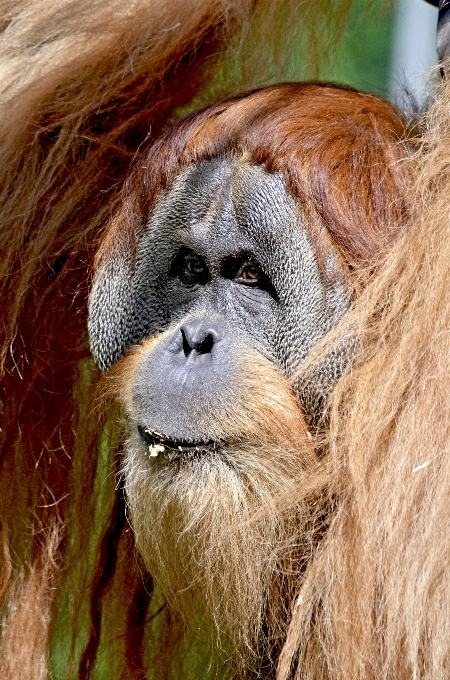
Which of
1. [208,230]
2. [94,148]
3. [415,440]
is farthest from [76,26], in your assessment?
[415,440]

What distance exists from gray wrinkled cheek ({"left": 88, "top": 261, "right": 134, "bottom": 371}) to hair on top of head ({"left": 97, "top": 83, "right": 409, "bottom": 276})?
0.16ft

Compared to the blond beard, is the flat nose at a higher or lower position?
higher

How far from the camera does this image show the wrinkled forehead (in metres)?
1.38

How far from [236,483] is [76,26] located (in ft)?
2.81

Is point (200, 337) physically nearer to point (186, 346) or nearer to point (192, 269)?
point (186, 346)

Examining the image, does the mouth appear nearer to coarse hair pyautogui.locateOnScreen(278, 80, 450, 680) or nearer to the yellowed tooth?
the yellowed tooth

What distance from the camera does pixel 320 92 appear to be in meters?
1.52

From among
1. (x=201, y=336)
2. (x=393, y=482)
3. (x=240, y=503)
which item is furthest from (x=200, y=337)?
(x=393, y=482)

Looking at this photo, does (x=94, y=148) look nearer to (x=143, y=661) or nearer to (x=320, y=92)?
(x=320, y=92)

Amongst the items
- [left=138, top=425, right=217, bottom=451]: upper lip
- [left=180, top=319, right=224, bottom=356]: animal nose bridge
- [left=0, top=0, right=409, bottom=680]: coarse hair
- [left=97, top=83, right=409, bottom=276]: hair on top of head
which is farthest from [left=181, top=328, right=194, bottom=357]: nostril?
[left=0, top=0, right=409, bottom=680]: coarse hair

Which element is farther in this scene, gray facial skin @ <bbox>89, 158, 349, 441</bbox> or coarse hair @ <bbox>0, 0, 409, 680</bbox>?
coarse hair @ <bbox>0, 0, 409, 680</bbox>

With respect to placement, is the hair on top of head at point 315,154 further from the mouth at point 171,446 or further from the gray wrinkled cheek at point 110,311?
the mouth at point 171,446

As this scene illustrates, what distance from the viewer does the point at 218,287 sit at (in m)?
1.43

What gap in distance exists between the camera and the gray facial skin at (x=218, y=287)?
4.42 feet
